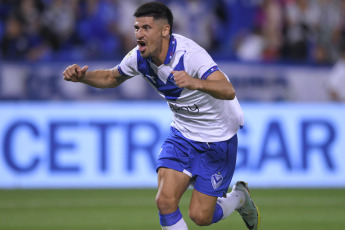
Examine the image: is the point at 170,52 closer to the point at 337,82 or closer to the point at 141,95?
the point at 141,95

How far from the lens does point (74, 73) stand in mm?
6246

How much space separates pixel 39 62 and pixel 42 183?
2.28 m

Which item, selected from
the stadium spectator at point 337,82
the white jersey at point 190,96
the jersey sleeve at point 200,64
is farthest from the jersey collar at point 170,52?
the stadium spectator at point 337,82

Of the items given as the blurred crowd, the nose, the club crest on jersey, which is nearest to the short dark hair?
the nose

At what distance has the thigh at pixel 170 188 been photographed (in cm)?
621

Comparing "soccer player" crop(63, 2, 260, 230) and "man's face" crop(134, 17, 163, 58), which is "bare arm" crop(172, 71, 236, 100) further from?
"man's face" crop(134, 17, 163, 58)

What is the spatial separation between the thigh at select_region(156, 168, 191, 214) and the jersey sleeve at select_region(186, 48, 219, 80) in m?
0.87

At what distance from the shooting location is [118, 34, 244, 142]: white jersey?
20.1ft

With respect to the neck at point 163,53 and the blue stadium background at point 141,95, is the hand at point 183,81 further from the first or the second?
the blue stadium background at point 141,95

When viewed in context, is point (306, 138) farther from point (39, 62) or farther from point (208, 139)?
point (208, 139)

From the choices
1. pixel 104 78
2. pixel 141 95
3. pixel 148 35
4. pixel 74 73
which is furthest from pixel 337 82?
pixel 74 73

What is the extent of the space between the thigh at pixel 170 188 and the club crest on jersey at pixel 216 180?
0.20 m

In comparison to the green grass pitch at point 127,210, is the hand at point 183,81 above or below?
above

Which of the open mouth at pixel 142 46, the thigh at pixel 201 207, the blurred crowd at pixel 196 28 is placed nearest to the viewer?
the open mouth at pixel 142 46
